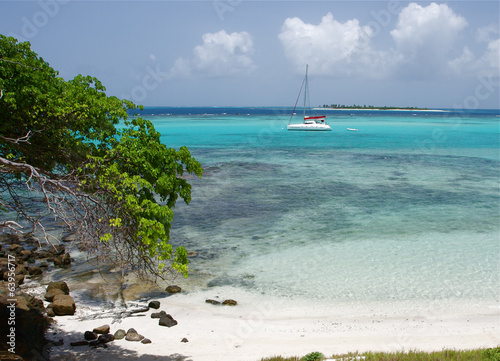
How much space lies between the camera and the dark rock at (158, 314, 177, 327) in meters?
10.6

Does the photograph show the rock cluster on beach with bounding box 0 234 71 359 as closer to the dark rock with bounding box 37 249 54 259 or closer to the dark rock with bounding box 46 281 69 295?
the dark rock with bounding box 37 249 54 259

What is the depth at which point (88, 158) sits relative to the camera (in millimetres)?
7574

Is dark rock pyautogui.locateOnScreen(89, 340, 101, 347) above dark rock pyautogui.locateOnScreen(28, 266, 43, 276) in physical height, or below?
below

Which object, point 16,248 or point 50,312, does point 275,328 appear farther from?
point 16,248

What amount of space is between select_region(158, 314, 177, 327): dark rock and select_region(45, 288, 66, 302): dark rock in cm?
313

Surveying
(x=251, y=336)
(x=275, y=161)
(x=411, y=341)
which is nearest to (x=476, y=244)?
(x=411, y=341)

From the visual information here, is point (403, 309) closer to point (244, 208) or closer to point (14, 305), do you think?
point (14, 305)

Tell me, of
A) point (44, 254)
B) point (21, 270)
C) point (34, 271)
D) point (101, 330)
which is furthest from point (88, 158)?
point (44, 254)

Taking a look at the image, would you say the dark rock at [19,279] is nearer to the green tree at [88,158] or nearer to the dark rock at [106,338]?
the dark rock at [106,338]

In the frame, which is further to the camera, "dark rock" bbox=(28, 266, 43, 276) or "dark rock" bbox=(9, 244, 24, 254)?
"dark rock" bbox=(9, 244, 24, 254)

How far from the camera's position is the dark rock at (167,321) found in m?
10.6

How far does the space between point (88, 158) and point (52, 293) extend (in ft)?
19.4

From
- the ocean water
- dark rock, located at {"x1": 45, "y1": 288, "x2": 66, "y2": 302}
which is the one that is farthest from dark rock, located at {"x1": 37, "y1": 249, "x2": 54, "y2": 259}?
the ocean water

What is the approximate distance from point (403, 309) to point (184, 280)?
6.45 meters
